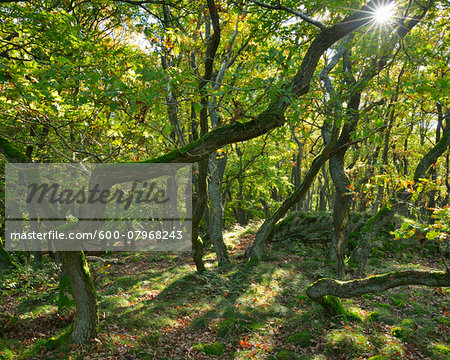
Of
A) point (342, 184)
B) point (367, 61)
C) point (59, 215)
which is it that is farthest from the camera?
point (342, 184)

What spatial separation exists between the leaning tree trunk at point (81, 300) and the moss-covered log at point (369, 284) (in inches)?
186

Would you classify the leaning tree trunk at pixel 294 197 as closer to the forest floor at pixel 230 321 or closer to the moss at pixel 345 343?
the forest floor at pixel 230 321

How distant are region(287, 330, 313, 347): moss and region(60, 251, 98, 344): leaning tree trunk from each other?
422 centimetres

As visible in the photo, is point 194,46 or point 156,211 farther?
point 156,211

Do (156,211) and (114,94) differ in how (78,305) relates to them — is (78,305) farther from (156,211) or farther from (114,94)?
(156,211)

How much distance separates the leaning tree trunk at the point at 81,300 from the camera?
5551 millimetres

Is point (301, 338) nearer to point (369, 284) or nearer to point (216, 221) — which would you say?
point (369, 284)

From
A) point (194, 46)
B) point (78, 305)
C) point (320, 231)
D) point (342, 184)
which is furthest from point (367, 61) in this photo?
point (78, 305)

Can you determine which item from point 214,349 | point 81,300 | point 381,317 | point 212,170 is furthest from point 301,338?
point 212,170

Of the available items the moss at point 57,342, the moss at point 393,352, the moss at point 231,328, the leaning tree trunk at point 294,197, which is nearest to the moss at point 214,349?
the moss at point 231,328

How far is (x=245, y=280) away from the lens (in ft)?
31.8

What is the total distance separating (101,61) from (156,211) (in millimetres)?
15130

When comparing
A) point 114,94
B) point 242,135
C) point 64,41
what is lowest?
point 242,135

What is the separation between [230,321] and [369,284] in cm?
335
